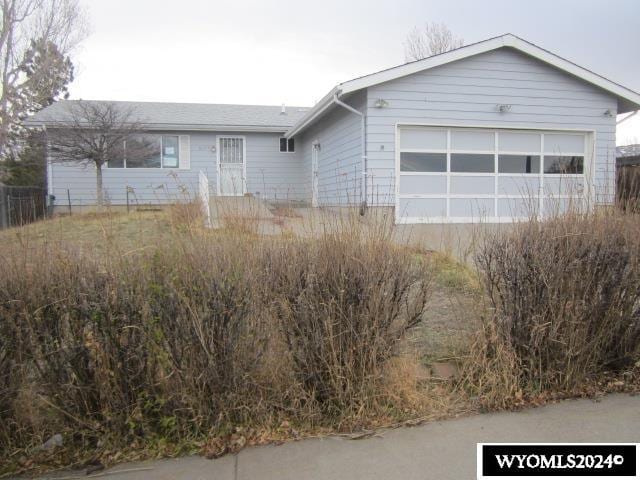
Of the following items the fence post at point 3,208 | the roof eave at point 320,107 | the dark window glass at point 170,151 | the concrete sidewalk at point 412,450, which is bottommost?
the concrete sidewalk at point 412,450

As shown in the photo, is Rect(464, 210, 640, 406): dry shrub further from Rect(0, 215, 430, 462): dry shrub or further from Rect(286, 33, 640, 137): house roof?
Rect(286, 33, 640, 137): house roof

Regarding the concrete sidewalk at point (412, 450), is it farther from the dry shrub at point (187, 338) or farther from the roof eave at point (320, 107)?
the roof eave at point (320, 107)

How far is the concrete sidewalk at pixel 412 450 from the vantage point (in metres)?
2.67

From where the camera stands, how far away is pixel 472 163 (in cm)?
1209

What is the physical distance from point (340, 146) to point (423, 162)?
2573mm

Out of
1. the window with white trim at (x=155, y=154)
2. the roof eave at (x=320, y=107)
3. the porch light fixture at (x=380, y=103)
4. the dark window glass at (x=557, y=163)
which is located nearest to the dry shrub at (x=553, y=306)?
the porch light fixture at (x=380, y=103)

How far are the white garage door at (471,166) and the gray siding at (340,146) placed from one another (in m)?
1.10

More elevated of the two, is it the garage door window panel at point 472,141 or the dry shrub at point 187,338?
the garage door window panel at point 472,141

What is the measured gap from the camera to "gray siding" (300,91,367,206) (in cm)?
1175

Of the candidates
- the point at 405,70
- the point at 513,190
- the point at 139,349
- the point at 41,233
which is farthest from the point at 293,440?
the point at 513,190

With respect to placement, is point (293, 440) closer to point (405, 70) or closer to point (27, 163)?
point (405, 70)

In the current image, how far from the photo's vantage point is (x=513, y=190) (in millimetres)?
12281

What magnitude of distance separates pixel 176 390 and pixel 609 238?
11.1 ft

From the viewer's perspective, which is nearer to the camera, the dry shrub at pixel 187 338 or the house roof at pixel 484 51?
the dry shrub at pixel 187 338
